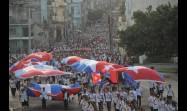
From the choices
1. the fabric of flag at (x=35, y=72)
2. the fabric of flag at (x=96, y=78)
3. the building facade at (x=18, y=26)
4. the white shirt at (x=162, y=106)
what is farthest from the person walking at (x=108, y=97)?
the building facade at (x=18, y=26)

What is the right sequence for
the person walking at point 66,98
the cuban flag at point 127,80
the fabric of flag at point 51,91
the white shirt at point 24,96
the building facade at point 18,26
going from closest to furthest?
the white shirt at point 24,96 → the cuban flag at point 127,80 → the fabric of flag at point 51,91 → the person walking at point 66,98 → the building facade at point 18,26

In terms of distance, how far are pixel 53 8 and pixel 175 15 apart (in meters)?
61.5

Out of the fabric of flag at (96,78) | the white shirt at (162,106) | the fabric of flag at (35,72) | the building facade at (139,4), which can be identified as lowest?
the white shirt at (162,106)

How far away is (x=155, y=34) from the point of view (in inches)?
1473

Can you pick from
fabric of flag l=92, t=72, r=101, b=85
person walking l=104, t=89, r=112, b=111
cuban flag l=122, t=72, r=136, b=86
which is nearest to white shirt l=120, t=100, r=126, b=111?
person walking l=104, t=89, r=112, b=111

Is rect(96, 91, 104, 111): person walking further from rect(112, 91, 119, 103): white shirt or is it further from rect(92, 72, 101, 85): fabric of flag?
rect(92, 72, 101, 85): fabric of flag

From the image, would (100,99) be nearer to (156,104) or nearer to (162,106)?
(156,104)

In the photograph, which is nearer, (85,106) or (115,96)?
(85,106)

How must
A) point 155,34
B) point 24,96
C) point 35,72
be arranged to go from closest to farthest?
A: point 24,96 < point 35,72 < point 155,34

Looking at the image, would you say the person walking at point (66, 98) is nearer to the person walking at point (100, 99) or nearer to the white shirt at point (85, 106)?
the person walking at point (100, 99)

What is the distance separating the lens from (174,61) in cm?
4684

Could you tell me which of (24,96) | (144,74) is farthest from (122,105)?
(24,96)

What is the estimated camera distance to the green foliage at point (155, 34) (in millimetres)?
35091

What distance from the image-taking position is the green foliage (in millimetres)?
35091
